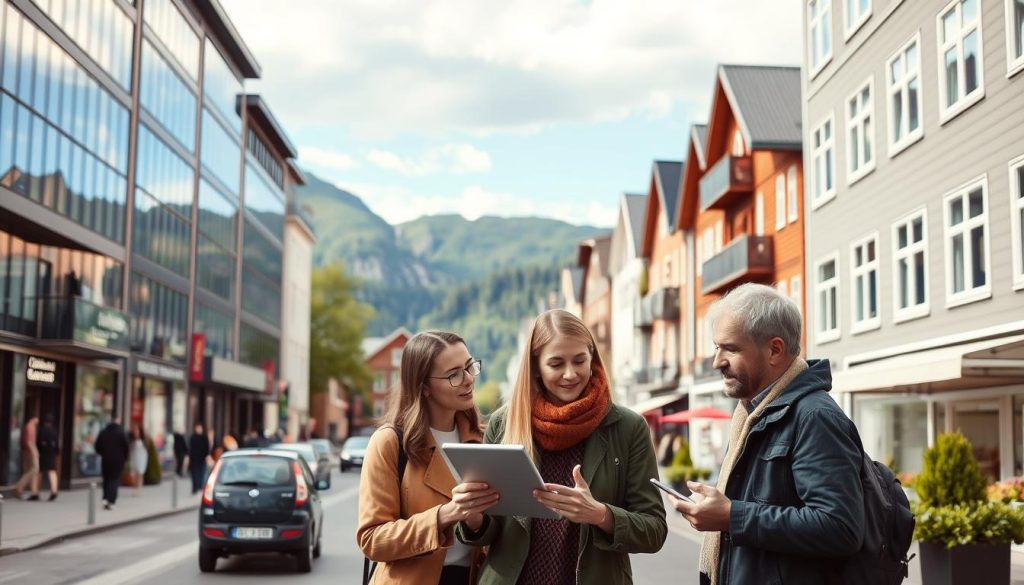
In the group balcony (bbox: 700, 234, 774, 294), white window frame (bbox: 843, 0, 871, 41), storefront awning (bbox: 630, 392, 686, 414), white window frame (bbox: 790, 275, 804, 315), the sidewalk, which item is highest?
white window frame (bbox: 843, 0, 871, 41)

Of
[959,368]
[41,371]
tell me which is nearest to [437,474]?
[959,368]

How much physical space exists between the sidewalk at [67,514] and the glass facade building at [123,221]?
2492 millimetres

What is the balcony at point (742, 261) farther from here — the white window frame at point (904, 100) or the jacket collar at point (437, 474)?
the jacket collar at point (437, 474)

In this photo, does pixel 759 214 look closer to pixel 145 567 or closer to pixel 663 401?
pixel 663 401

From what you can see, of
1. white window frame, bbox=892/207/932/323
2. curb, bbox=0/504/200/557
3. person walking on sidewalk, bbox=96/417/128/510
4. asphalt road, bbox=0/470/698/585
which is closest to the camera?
asphalt road, bbox=0/470/698/585

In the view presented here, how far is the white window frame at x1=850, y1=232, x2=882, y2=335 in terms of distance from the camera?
2494 cm

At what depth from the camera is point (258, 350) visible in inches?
2539

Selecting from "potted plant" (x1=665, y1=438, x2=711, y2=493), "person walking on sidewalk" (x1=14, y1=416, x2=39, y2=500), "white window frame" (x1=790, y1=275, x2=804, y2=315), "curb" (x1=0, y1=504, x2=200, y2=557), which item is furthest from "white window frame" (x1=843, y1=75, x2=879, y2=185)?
"person walking on sidewalk" (x1=14, y1=416, x2=39, y2=500)

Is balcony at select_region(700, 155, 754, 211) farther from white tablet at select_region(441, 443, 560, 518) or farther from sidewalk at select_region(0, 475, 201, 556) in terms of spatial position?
white tablet at select_region(441, 443, 560, 518)

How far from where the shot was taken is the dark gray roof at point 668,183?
53575mm

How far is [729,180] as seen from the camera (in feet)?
127

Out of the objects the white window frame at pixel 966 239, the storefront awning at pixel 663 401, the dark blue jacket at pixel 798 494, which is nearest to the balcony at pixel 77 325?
the white window frame at pixel 966 239

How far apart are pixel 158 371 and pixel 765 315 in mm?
41417

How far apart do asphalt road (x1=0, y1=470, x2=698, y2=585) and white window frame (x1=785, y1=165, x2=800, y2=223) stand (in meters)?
Answer: 14.6
